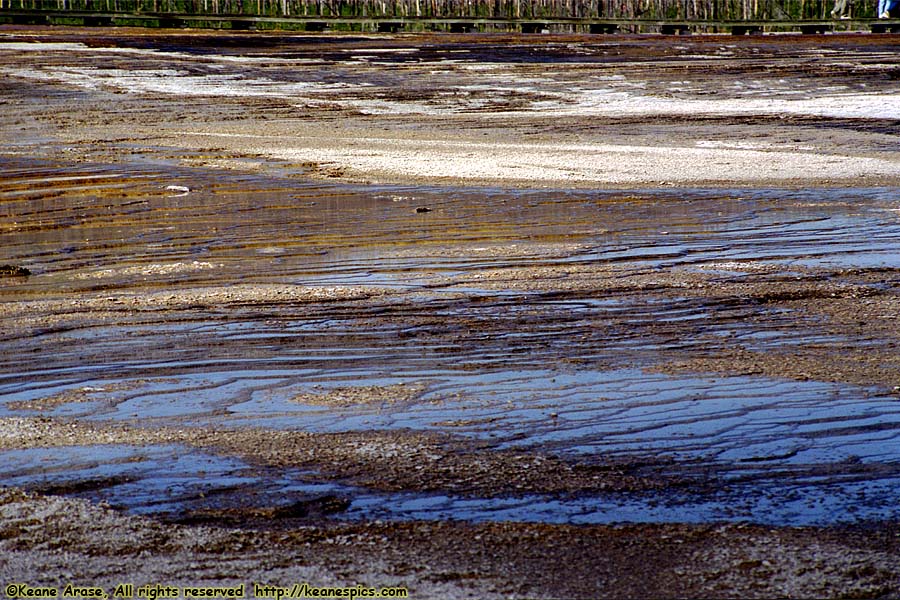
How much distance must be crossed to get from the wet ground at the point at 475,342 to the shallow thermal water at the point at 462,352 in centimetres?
2

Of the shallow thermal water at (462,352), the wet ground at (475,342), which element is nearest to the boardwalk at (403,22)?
the wet ground at (475,342)

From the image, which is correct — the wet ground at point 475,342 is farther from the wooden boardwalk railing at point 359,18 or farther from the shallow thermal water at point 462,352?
the wooden boardwalk railing at point 359,18

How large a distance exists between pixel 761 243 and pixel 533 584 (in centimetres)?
566

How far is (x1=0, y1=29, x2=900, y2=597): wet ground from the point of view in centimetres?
418

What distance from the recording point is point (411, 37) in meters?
26.3

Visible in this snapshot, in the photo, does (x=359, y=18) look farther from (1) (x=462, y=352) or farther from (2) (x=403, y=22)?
(1) (x=462, y=352)

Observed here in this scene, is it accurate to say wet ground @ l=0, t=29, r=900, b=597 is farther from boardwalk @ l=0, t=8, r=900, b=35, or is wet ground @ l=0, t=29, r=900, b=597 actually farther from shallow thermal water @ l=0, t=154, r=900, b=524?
boardwalk @ l=0, t=8, r=900, b=35

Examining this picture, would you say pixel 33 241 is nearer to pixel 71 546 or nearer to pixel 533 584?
pixel 71 546

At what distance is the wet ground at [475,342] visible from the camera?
4180 mm

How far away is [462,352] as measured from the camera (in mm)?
6016

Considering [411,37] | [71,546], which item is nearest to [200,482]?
[71,546]

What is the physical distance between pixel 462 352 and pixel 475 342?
7.3 inches

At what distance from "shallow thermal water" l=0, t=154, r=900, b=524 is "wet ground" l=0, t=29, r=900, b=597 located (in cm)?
2

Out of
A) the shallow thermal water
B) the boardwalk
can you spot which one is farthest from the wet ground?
the boardwalk
